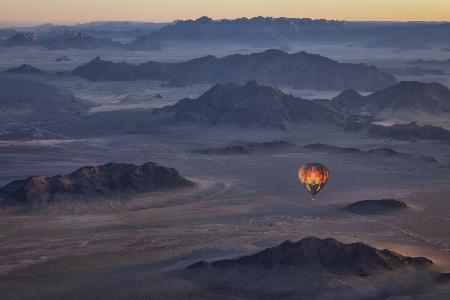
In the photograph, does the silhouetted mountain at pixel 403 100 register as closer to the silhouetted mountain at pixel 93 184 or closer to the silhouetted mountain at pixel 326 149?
the silhouetted mountain at pixel 326 149

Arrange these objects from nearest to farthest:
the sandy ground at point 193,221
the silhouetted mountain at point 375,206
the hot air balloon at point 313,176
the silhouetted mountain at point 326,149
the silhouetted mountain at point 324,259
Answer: the silhouetted mountain at point 324,259
the sandy ground at point 193,221
the silhouetted mountain at point 375,206
the hot air balloon at point 313,176
the silhouetted mountain at point 326,149

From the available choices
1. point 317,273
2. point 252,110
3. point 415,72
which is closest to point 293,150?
point 252,110

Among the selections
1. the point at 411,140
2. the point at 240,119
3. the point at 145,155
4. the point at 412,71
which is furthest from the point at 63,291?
the point at 412,71

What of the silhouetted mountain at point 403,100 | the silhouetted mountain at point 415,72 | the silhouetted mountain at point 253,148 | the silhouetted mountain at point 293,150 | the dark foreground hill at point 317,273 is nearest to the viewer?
the dark foreground hill at point 317,273

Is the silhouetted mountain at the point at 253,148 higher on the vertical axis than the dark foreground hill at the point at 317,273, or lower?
higher

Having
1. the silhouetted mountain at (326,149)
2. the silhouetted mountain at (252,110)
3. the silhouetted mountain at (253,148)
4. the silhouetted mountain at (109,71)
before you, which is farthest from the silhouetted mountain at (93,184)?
the silhouetted mountain at (109,71)

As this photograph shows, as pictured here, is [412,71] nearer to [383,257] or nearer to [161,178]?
[161,178]

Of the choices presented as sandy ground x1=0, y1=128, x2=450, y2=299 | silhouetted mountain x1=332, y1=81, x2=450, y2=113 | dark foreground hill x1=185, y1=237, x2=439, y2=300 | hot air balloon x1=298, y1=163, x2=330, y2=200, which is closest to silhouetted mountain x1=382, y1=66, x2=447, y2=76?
silhouetted mountain x1=332, y1=81, x2=450, y2=113

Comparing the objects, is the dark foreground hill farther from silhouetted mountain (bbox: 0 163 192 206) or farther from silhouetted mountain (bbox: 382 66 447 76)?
silhouetted mountain (bbox: 382 66 447 76)
